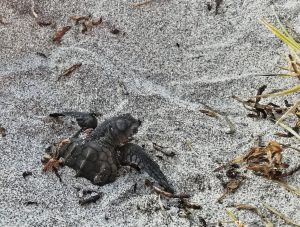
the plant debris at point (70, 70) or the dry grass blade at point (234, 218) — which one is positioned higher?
the dry grass blade at point (234, 218)

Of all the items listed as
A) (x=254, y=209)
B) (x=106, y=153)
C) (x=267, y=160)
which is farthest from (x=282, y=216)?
(x=106, y=153)

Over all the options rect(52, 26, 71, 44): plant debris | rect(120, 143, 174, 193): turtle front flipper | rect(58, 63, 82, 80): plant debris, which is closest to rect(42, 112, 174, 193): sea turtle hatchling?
rect(120, 143, 174, 193): turtle front flipper

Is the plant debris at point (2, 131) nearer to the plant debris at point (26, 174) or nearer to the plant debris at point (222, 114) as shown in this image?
the plant debris at point (26, 174)

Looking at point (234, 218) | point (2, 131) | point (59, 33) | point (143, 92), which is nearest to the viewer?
point (234, 218)

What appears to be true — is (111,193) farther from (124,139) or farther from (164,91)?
(164,91)

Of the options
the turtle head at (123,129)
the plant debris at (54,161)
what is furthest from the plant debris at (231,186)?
the plant debris at (54,161)

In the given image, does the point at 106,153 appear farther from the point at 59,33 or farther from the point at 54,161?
the point at 59,33
